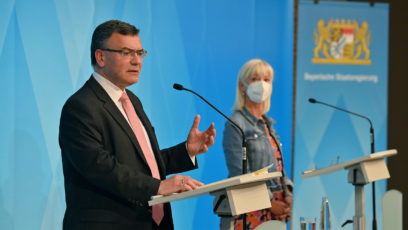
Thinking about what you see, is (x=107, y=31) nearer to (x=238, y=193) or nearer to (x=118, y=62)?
(x=118, y=62)

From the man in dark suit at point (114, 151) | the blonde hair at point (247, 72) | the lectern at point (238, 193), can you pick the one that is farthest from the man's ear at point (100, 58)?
the blonde hair at point (247, 72)

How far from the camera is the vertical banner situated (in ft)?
20.1

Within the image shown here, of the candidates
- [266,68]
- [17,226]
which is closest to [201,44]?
[266,68]

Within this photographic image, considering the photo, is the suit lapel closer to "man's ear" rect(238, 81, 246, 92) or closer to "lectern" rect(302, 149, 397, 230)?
"lectern" rect(302, 149, 397, 230)

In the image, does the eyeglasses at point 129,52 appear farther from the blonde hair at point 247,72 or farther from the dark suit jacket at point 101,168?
the blonde hair at point 247,72

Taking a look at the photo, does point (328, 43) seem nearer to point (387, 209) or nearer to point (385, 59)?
point (385, 59)

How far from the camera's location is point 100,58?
10.5 ft

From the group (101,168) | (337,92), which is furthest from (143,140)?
(337,92)

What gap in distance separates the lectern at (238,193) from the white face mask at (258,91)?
1.78 m

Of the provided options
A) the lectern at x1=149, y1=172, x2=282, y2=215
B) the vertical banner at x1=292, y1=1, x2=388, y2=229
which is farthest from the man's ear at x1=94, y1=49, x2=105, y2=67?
the vertical banner at x1=292, y1=1, x2=388, y2=229

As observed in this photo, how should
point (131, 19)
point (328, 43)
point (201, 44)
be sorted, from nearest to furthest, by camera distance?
point (131, 19) → point (201, 44) → point (328, 43)

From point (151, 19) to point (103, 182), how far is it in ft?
8.08

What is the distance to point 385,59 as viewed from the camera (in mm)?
6324

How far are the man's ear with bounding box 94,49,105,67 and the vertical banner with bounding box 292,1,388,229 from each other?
3.23 metres
